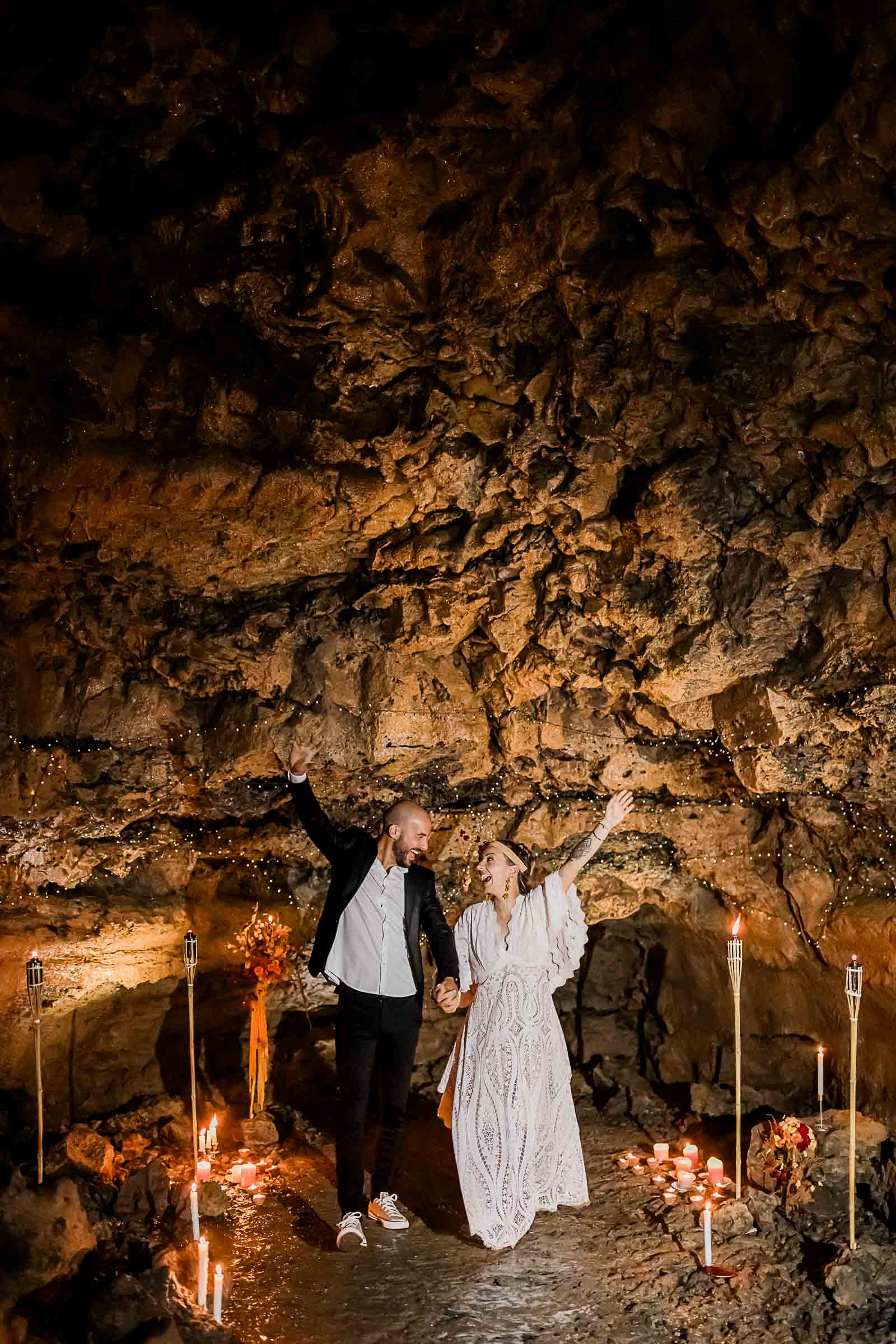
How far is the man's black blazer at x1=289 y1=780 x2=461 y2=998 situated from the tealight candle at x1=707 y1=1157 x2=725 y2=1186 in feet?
6.96

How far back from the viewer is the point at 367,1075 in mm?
5715

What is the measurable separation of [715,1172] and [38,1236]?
3776mm

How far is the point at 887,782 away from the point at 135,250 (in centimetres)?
532

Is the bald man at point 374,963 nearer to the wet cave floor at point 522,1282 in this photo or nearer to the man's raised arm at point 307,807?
the man's raised arm at point 307,807

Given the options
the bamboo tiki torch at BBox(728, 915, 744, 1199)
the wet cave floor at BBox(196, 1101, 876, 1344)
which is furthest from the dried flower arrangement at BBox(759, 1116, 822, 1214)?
the wet cave floor at BBox(196, 1101, 876, 1344)

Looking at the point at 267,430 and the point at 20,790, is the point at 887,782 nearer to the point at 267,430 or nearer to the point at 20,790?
the point at 267,430

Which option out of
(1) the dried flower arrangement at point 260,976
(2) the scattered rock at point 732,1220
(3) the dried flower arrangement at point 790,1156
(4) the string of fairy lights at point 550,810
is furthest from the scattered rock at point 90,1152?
(3) the dried flower arrangement at point 790,1156

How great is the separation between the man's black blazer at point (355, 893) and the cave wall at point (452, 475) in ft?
4.93

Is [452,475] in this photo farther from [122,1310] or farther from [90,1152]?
[90,1152]

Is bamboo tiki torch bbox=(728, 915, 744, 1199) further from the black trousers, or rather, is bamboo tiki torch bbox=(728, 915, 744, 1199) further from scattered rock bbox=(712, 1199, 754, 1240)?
the black trousers

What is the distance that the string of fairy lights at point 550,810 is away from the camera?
745 centimetres

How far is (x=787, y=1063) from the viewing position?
8.23 meters

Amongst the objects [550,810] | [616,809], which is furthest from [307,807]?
[550,810]

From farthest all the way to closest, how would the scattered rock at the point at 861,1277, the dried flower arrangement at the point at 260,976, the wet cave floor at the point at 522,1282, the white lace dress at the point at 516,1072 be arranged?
the dried flower arrangement at the point at 260,976 < the white lace dress at the point at 516,1072 < the scattered rock at the point at 861,1277 < the wet cave floor at the point at 522,1282
